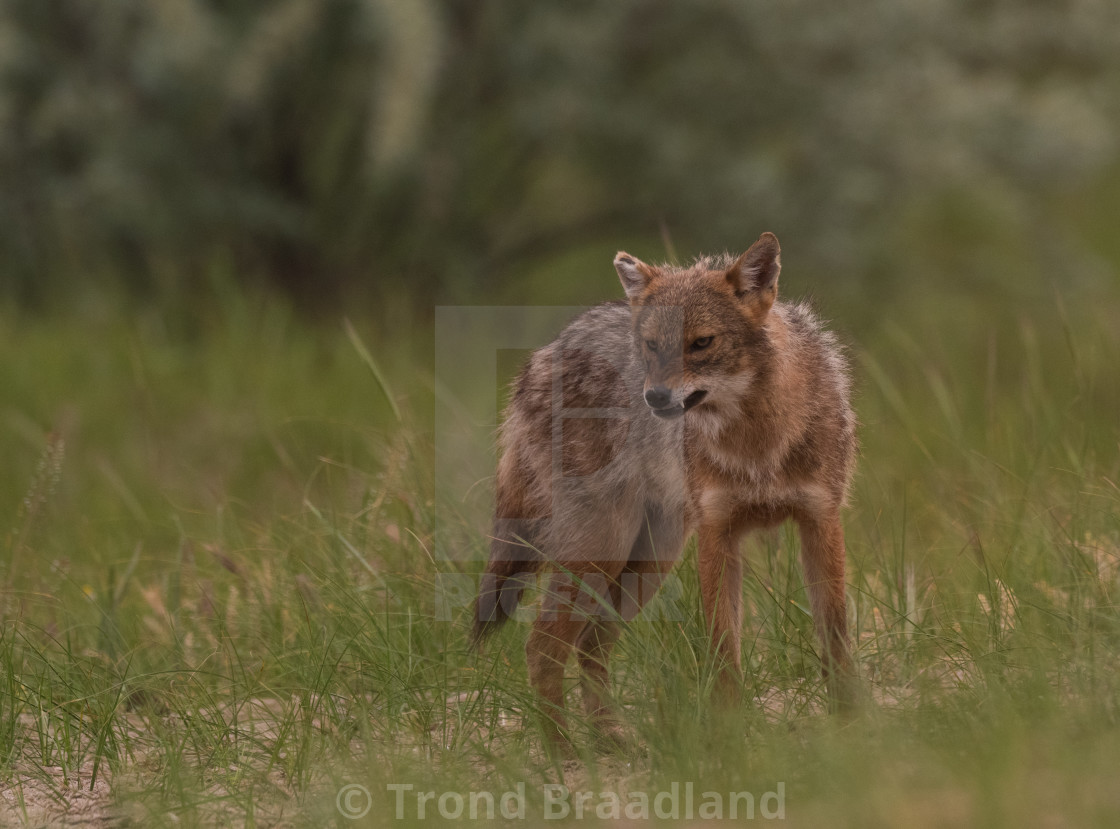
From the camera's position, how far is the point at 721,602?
11.6 feet

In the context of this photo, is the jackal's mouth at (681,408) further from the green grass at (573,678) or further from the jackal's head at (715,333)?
the green grass at (573,678)

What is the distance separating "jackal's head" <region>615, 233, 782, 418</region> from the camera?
3.49 m

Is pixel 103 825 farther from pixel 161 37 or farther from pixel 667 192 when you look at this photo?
pixel 667 192

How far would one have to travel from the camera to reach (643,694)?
3.56m

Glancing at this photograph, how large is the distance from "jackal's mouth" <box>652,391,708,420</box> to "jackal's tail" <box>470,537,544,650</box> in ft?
2.73

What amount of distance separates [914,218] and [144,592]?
8309mm

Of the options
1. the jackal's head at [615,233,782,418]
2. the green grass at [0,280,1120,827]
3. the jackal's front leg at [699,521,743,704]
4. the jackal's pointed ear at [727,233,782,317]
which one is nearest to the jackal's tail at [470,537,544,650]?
the green grass at [0,280,1120,827]

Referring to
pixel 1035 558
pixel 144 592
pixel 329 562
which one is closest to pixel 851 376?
pixel 1035 558

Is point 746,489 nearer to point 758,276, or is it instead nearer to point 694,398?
point 694,398

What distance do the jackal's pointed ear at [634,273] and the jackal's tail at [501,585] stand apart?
89 cm

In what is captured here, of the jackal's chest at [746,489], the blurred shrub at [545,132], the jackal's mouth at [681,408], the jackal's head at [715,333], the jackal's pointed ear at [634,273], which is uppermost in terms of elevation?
the blurred shrub at [545,132]

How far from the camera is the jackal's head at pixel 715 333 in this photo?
11.4ft

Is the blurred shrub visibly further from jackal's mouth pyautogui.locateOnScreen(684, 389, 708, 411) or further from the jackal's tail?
jackal's mouth pyautogui.locateOnScreen(684, 389, 708, 411)

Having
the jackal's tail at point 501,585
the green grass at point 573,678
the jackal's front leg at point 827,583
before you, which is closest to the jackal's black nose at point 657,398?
the jackal's front leg at point 827,583
